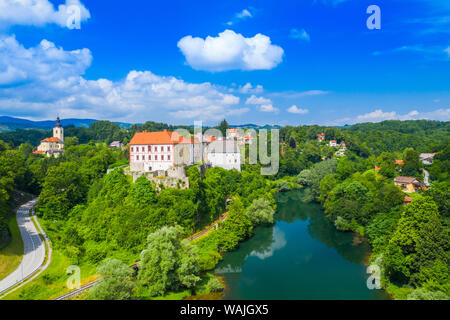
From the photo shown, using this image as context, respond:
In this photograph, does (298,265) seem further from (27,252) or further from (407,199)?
(27,252)

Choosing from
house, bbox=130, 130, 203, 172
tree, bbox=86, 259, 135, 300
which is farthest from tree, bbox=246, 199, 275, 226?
tree, bbox=86, 259, 135, 300

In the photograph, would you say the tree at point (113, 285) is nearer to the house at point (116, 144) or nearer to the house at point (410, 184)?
the house at point (410, 184)

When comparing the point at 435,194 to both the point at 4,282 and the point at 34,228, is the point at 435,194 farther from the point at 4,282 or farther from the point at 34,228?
the point at 34,228

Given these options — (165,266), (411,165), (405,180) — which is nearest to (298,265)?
(165,266)

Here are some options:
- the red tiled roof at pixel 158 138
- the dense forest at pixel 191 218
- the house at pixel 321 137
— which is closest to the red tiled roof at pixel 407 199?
the dense forest at pixel 191 218

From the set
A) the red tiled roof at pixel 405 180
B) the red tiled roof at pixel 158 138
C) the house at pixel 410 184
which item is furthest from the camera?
the red tiled roof at pixel 405 180
